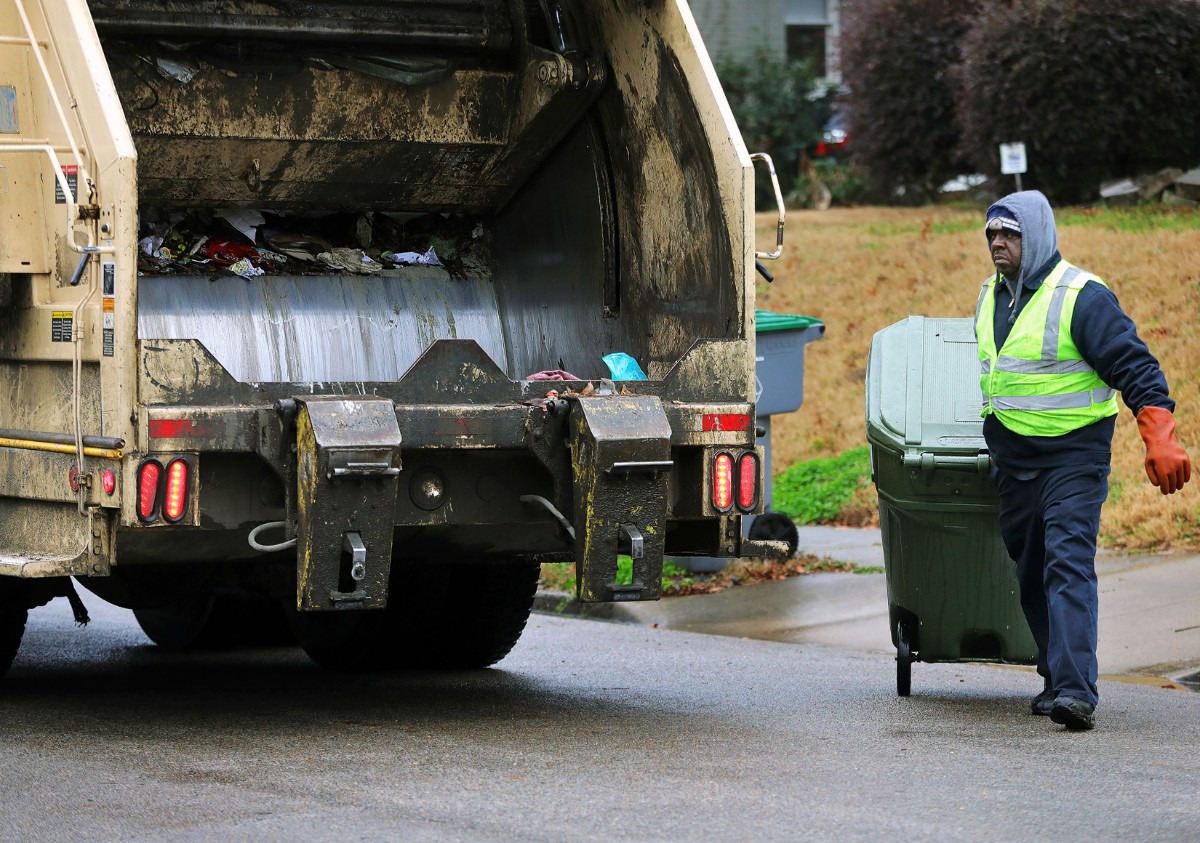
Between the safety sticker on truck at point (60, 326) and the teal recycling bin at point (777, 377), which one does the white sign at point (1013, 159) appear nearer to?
the teal recycling bin at point (777, 377)

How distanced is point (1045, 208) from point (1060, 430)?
671mm

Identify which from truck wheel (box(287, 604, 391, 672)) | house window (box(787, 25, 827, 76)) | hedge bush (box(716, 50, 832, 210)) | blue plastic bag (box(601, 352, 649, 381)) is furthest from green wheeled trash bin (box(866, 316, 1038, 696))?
house window (box(787, 25, 827, 76))

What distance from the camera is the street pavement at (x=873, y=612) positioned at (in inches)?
278

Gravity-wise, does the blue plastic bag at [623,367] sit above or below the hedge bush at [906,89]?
below

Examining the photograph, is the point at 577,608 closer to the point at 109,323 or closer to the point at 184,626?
the point at 184,626

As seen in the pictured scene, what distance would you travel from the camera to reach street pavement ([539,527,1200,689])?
707cm

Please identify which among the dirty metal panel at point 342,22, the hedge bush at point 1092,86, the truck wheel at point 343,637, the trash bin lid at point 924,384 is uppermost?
the hedge bush at point 1092,86

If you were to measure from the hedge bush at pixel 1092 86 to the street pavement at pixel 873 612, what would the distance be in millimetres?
7615

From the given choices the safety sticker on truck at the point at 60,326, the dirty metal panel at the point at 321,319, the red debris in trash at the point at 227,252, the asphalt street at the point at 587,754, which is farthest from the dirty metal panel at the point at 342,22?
the asphalt street at the point at 587,754

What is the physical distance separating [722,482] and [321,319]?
1828 millimetres

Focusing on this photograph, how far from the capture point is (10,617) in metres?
6.04

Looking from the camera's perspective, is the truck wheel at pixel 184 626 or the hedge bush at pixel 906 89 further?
the hedge bush at pixel 906 89

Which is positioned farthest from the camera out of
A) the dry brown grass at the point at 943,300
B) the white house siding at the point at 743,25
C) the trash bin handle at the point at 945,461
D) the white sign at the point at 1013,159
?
the white house siding at the point at 743,25

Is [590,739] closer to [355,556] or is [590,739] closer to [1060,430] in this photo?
[355,556]
